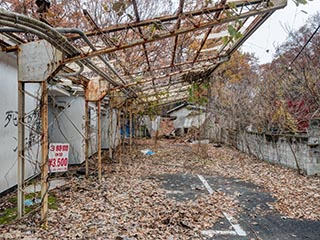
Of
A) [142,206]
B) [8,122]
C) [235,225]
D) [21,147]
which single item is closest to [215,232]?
[235,225]

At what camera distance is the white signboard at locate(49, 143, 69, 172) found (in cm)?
518

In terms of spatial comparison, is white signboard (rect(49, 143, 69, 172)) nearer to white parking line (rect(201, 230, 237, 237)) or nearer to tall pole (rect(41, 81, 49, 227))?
tall pole (rect(41, 81, 49, 227))

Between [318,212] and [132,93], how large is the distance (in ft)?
24.4

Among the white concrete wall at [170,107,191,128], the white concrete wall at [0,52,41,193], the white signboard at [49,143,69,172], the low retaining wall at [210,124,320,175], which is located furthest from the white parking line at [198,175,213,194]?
the white concrete wall at [170,107,191,128]

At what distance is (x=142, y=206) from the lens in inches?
201

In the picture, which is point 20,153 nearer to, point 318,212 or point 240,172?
point 318,212

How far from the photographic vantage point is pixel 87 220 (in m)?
4.31

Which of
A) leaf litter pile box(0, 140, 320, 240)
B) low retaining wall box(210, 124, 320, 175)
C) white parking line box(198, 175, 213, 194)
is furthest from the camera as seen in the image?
low retaining wall box(210, 124, 320, 175)

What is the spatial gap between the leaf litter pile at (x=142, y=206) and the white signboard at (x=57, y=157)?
0.66 meters

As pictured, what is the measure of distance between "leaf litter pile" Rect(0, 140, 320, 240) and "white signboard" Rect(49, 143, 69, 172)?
0.66 m

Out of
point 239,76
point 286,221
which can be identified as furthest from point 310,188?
point 239,76

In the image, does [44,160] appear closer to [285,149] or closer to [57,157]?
[57,157]

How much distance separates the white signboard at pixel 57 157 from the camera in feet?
17.0

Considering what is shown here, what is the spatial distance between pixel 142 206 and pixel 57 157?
73.5 inches
